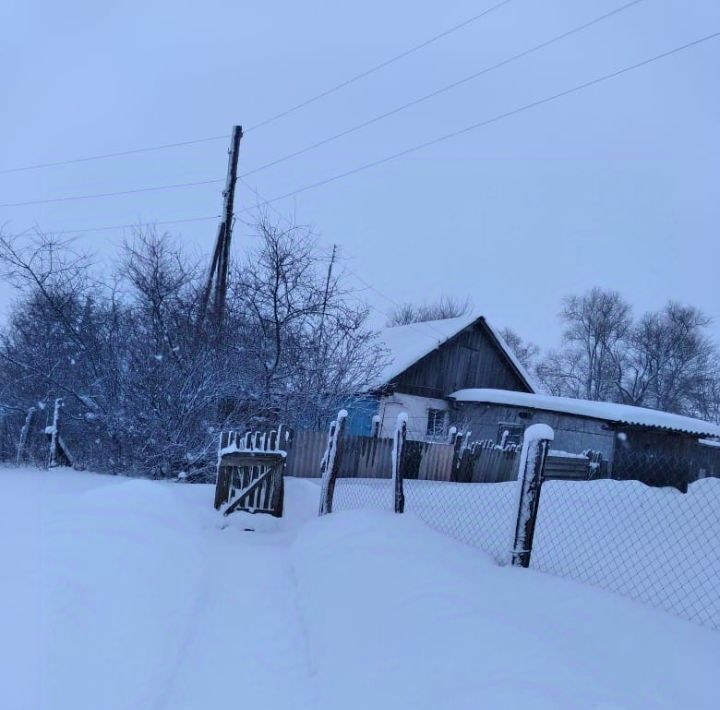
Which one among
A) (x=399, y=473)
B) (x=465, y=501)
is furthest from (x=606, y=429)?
(x=399, y=473)

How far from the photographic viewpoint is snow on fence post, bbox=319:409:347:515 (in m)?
7.30

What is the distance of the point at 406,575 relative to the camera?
4.19m

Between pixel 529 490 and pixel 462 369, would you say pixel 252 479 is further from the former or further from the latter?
pixel 462 369

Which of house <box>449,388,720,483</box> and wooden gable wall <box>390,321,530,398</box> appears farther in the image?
wooden gable wall <box>390,321,530,398</box>

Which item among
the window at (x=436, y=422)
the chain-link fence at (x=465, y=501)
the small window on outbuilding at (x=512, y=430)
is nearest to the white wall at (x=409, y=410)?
the window at (x=436, y=422)

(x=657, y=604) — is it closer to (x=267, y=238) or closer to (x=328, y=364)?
(x=328, y=364)

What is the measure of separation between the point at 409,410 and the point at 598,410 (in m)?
6.56

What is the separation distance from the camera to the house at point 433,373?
19.3 m

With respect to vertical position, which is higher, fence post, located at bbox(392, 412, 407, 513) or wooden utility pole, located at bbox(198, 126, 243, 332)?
wooden utility pole, located at bbox(198, 126, 243, 332)

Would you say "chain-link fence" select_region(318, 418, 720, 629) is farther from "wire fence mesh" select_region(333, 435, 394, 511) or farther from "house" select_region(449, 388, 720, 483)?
"house" select_region(449, 388, 720, 483)

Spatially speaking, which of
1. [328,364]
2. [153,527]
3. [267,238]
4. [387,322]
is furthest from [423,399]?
[387,322]

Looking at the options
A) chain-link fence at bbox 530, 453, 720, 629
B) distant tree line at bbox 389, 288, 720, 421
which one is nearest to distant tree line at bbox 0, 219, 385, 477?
chain-link fence at bbox 530, 453, 720, 629

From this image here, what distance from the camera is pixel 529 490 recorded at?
4488 millimetres

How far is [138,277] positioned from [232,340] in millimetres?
3619
